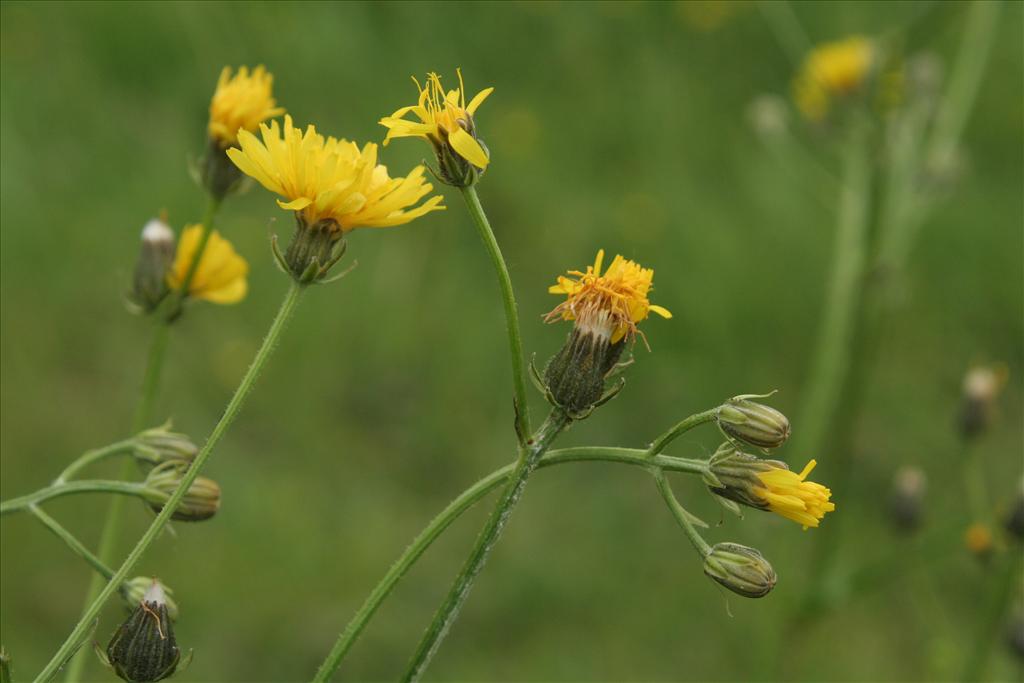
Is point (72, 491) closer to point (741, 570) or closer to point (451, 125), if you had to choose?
point (451, 125)

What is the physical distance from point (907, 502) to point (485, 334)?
216cm

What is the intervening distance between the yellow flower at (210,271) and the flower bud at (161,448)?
0.39 meters

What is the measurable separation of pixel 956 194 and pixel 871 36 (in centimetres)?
89

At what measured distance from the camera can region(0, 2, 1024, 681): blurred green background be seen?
13.5 feet

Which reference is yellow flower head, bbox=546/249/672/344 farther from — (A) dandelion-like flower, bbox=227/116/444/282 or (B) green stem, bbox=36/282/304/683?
(B) green stem, bbox=36/282/304/683

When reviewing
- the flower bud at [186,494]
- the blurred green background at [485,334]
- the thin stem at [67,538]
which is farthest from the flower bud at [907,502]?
the thin stem at [67,538]

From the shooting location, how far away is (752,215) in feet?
17.7

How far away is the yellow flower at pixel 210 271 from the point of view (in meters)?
2.04

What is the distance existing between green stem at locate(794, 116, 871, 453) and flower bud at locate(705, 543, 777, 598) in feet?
6.21

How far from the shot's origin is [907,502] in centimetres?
308

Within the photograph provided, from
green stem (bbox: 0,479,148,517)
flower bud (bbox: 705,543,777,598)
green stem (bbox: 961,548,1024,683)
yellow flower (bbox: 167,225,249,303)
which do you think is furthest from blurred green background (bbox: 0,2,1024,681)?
green stem (bbox: 0,479,148,517)

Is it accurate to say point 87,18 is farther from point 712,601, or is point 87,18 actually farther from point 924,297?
point 924,297

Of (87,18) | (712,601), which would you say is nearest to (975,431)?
(712,601)

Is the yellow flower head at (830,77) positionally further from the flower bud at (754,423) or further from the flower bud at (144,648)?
the flower bud at (144,648)
